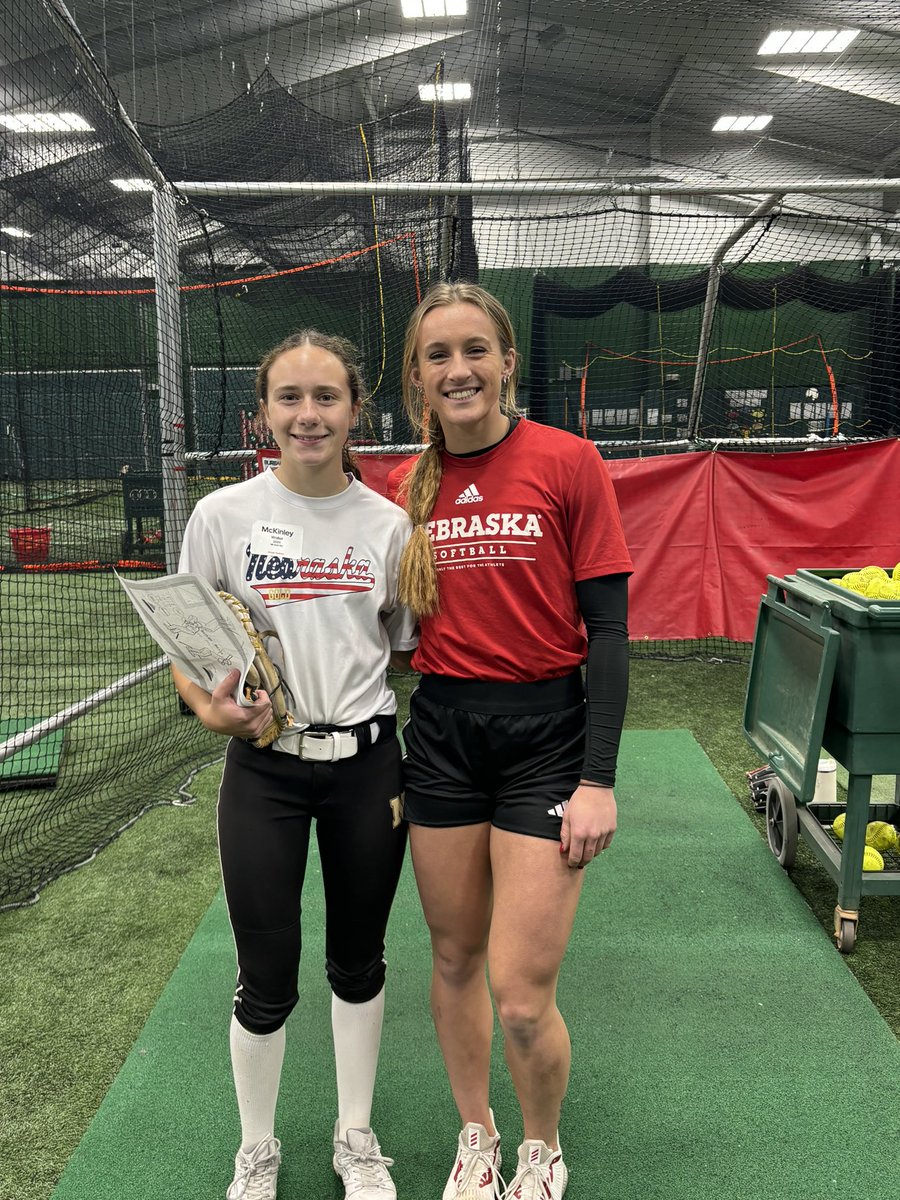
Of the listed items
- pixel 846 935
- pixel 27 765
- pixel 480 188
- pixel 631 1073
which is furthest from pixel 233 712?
pixel 480 188

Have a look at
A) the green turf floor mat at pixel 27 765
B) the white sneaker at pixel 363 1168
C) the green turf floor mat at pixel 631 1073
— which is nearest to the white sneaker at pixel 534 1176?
the green turf floor mat at pixel 631 1073

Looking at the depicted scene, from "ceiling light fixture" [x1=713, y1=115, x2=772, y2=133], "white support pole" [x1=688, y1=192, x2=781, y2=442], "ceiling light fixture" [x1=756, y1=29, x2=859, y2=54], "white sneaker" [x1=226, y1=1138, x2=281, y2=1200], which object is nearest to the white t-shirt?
"white sneaker" [x1=226, y1=1138, x2=281, y2=1200]

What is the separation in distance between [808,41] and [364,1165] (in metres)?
13.8

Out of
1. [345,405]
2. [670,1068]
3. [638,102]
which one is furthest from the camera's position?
[638,102]

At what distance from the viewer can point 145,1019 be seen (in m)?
2.24

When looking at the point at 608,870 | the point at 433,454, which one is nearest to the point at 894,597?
the point at 608,870

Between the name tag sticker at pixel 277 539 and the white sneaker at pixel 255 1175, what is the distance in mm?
1179

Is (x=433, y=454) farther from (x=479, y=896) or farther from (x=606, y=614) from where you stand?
(x=479, y=896)

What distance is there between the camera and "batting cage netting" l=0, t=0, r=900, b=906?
4.37 meters

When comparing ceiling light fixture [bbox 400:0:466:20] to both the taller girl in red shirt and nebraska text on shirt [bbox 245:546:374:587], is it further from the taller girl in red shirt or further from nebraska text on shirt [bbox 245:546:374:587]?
nebraska text on shirt [bbox 245:546:374:587]

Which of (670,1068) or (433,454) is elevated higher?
(433,454)

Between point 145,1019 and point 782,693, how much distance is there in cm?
225

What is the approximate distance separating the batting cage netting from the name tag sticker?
897 millimetres

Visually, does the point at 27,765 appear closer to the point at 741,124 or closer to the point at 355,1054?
the point at 355,1054
